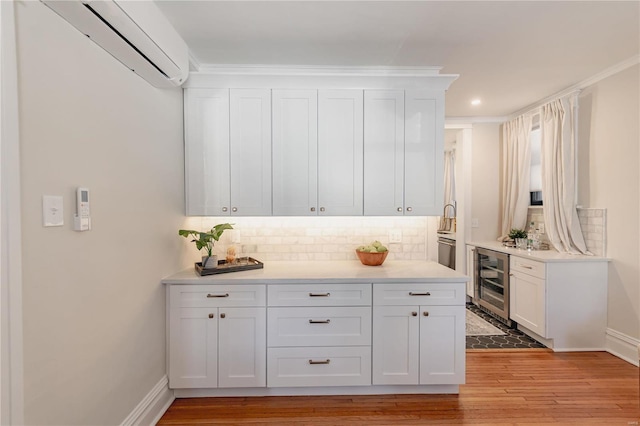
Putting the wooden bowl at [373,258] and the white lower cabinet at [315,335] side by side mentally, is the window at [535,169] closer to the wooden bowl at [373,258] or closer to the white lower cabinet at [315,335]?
the white lower cabinet at [315,335]

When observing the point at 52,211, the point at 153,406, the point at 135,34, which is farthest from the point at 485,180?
the point at 52,211

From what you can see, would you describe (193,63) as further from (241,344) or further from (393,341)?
(393,341)

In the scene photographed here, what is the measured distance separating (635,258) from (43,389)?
4120 mm

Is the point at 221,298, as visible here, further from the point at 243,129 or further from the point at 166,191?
the point at 243,129

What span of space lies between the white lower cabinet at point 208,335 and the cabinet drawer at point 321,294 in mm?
229

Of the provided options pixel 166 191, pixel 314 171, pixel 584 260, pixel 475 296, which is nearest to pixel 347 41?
pixel 314 171

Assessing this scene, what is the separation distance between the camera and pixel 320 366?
221 centimetres

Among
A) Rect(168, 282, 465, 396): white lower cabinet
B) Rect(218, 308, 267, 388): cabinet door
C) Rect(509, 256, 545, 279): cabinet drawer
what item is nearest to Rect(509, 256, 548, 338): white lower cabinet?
Rect(509, 256, 545, 279): cabinet drawer

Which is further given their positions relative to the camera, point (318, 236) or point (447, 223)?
point (447, 223)

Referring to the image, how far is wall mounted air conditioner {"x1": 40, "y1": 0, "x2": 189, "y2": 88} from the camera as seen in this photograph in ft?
4.32

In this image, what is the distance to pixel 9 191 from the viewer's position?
108 cm

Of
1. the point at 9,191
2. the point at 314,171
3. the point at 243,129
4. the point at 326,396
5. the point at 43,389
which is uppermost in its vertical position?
the point at 243,129

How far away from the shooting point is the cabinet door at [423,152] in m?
2.50

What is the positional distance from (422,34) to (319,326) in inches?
85.5
